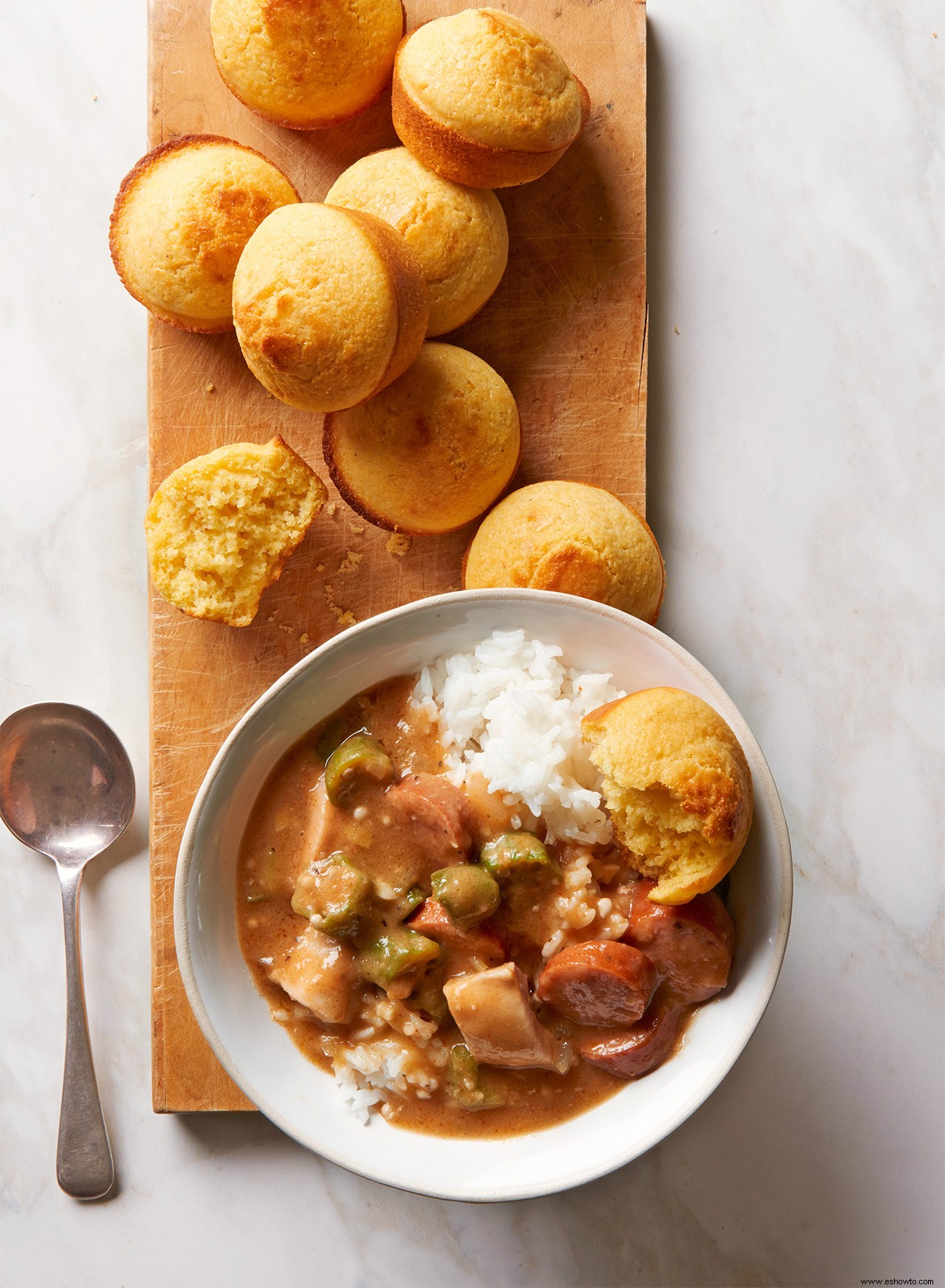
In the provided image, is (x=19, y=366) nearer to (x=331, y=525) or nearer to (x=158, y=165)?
(x=158, y=165)

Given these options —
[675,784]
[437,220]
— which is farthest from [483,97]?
[675,784]

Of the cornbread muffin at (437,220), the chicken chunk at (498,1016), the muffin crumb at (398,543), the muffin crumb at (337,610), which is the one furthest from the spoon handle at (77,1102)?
the cornbread muffin at (437,220)

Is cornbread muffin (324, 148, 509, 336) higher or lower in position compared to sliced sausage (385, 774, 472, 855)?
higher

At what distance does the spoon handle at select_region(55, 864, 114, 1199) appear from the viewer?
2.63m

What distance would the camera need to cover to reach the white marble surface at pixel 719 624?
271 centimetres

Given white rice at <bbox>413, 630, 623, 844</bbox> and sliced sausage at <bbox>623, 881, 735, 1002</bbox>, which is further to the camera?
white rice at <bbox>413, 630, 623, 844</bbox>

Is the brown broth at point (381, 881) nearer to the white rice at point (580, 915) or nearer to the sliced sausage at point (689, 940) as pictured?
the white rice at point (580, 915)

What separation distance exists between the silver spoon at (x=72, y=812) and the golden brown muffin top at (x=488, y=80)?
176 cm

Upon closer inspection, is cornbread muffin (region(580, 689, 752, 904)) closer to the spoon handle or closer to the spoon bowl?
the spoon bowl

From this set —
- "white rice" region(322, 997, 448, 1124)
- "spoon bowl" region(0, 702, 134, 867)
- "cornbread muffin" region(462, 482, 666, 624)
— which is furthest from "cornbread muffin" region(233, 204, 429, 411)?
"white rice" region(322, 997, 448, 1124)

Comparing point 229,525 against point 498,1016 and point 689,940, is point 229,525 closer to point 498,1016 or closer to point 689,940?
point 498,1016

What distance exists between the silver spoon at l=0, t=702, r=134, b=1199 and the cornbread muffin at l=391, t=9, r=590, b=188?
1702 millimetres

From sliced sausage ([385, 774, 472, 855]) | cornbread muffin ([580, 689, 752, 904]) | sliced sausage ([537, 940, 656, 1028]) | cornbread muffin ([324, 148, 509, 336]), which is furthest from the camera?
cornbread muffin ([324, 148, 509, 336])

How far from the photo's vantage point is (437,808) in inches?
86.5
